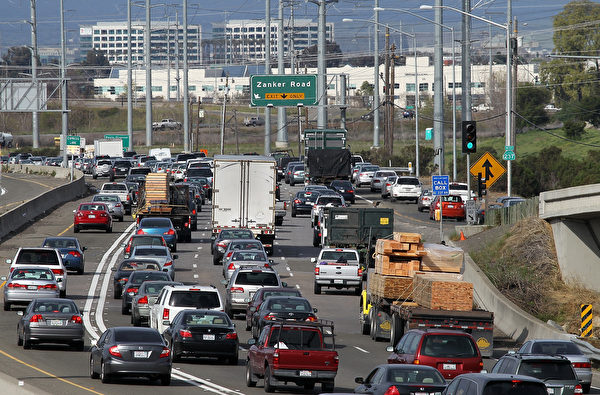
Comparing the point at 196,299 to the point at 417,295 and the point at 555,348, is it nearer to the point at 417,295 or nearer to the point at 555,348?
the point at 417,295

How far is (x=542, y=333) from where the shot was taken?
99.1 feet

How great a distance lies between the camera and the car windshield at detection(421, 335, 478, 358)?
20.8 metres

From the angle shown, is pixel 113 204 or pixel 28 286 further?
pixel 113 204

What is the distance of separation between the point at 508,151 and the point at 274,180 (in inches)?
426

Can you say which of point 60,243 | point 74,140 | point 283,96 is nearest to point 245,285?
point 60,243

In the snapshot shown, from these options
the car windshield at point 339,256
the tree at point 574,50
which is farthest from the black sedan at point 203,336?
the tree at point 574,50

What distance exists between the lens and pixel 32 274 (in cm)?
3422

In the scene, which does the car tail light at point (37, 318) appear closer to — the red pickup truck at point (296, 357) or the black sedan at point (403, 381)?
the red pickup truck at point (296, 357)

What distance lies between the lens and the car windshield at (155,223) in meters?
49.5

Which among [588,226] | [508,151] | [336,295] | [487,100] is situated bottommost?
[336,295]

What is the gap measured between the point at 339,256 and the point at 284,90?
169ft

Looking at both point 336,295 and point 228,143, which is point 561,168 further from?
point 228,143

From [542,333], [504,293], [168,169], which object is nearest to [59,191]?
[168,169]

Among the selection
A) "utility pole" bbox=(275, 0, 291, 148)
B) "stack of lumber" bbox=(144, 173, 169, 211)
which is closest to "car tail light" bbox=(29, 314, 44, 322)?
"stack of lumber" bbox=(144, 173, 169, 211)
